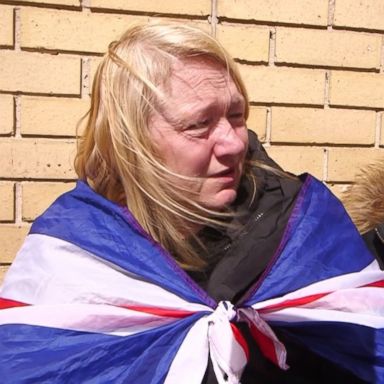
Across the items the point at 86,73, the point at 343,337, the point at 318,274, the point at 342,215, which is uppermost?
the point at 86,73

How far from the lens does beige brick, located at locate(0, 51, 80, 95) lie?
213 centimetres

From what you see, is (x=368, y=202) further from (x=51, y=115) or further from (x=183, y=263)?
(x=51, y=115)

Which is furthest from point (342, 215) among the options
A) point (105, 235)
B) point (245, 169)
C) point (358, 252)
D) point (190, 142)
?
point (105, 235)

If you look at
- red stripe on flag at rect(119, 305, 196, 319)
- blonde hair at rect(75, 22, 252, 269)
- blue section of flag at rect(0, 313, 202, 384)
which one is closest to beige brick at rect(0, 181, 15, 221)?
blonde hair at rect(75, 22, 252, 269)

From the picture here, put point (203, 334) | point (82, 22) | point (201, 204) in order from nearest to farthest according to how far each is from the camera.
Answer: point (203, 334) → point (201, 204) → point (82, 22)

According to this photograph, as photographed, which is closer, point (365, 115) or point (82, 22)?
point (82, 22)

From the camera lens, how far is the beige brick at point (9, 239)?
7.13 ft

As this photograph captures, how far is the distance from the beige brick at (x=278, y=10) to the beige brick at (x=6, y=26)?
0.67 meters

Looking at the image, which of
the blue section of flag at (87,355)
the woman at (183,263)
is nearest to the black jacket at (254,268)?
the woman at (183,263)

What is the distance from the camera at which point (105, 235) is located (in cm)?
148

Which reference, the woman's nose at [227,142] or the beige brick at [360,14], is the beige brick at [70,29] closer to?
the beige brick at [360,14]

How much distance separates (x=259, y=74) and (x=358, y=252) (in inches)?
37.8

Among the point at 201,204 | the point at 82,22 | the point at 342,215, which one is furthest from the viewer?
the point at 82,22

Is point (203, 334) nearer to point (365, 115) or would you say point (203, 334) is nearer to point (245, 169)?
point (245, 169)
